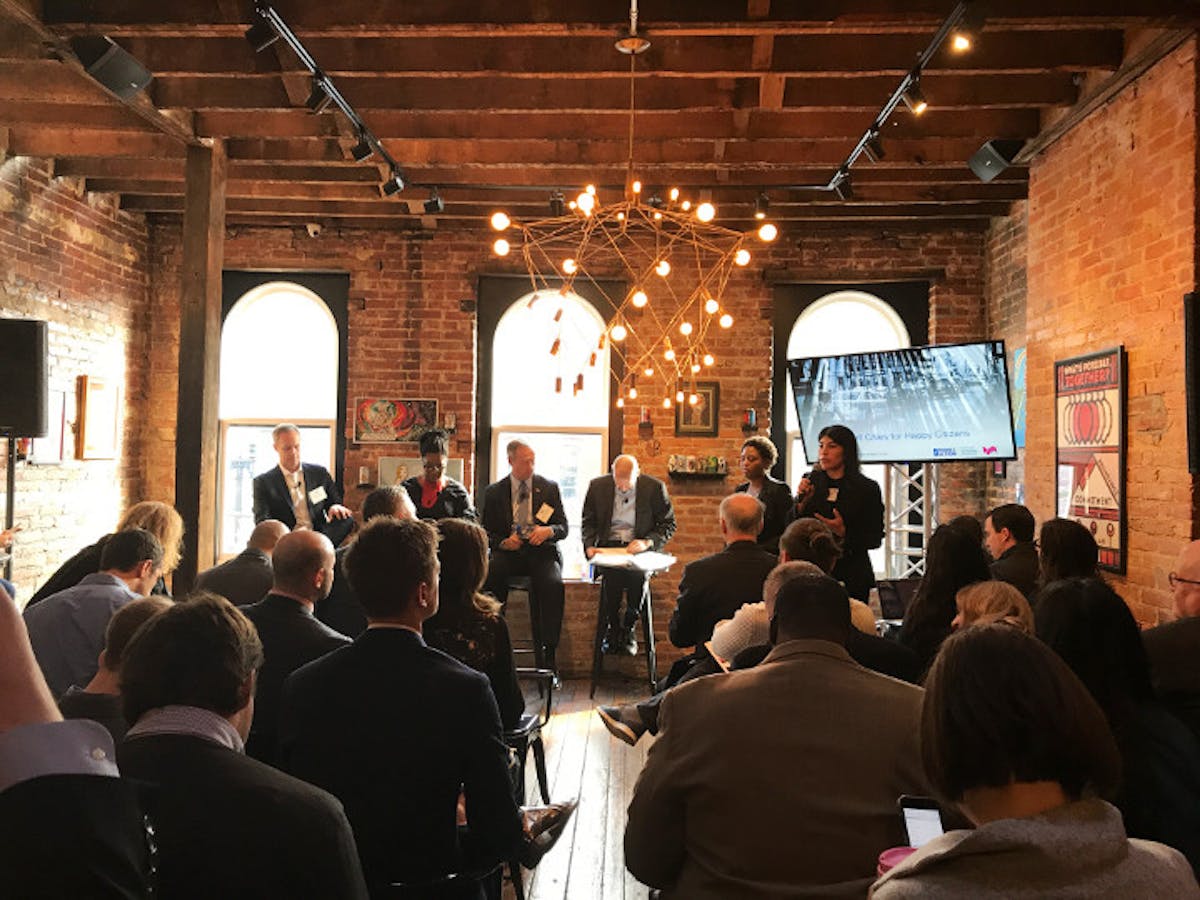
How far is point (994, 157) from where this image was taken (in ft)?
20.6

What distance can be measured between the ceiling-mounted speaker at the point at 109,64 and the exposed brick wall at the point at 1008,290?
556 cm

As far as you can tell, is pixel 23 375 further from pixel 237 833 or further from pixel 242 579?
pixel 237 833

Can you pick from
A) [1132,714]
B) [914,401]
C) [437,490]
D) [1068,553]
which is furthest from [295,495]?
[1132,714]

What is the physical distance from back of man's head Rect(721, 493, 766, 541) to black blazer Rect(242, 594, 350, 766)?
202 cm

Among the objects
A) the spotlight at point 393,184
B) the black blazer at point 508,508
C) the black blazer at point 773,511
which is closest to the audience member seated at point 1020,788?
the black blazer at point 773,511

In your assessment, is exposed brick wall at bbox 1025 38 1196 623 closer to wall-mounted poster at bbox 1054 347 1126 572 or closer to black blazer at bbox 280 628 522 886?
wall-mounted poster at bbox 1054 347 1126 572

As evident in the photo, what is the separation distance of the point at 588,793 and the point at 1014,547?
232 cm

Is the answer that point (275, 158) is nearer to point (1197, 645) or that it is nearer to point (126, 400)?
point (126, 400)

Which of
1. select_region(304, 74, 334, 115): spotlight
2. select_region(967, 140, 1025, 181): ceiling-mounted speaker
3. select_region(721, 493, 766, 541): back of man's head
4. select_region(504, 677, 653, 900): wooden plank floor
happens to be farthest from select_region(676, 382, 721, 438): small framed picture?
select_region(304, 74, 334, 115): spotlight

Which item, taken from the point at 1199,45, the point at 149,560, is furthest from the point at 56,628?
the point at 1199,45

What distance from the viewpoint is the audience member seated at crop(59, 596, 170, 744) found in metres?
2.22

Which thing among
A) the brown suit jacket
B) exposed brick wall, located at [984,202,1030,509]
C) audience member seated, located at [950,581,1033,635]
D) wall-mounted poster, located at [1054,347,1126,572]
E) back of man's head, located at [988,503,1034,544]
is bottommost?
the brown suit jacket

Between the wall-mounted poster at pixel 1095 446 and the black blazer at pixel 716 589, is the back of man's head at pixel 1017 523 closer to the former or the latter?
the wall-mounted poster at pixel 1095 446

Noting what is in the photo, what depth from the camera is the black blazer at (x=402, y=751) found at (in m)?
2.22
